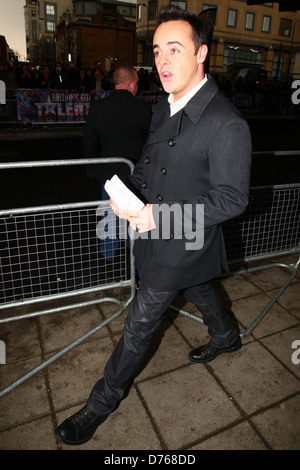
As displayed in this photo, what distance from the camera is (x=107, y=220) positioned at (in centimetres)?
354

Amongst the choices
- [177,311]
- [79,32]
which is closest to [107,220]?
[177,311]

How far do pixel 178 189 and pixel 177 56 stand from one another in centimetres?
69

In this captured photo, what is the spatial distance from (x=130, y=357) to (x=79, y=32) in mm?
42107

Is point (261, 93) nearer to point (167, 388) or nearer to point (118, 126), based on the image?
point (118, 126)

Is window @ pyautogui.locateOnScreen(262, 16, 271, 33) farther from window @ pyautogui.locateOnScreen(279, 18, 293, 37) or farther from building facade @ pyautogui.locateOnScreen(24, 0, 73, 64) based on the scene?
building facade @ pyautogui.locateOnScreen(24, 0, 73, 64)

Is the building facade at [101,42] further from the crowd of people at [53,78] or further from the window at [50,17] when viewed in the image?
the window at [50,17]

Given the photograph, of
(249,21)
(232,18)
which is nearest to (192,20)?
(232,18)

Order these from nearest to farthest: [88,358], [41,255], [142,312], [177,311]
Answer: [142,312] → [88,358] → [177,311] → [41,255]

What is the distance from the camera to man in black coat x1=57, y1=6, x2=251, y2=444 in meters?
1.70

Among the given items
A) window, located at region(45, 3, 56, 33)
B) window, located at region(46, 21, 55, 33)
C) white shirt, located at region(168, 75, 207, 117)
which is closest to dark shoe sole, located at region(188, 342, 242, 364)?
white shirt, located at region(168, 75, 207, 117)

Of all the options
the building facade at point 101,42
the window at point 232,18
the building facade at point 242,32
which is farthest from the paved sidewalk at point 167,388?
the window at point 232,18

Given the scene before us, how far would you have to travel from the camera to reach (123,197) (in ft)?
6.24

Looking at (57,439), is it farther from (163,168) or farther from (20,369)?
(163,168)

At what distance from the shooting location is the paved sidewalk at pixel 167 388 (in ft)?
7.23
